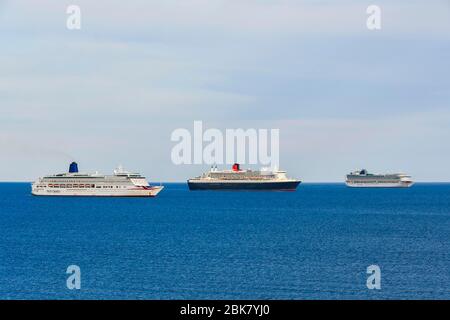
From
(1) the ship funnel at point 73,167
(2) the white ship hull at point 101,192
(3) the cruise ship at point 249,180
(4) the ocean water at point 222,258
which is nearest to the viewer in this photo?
(4) the ocean water at point 222,258

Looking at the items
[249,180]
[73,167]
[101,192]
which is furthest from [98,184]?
[249,180]

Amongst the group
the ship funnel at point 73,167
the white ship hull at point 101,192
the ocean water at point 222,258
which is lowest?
the ocean water at point 222,258

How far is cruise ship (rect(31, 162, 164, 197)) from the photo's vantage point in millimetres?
145125

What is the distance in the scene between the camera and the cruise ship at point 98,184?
14512 cm

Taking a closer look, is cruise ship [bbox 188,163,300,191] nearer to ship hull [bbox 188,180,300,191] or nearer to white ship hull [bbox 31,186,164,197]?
ship hull [bbox 188,180,300,191]

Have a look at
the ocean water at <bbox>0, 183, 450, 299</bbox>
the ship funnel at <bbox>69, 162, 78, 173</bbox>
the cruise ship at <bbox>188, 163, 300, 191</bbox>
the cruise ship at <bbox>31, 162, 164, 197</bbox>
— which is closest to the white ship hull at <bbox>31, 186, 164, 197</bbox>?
the cruise ship at <bbox>31, 162, 164, 197</bbox>

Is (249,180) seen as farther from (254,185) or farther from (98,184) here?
(98,184)

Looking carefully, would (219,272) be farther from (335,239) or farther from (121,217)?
(121,217)

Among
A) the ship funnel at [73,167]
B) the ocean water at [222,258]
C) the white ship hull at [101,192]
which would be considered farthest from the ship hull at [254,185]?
the ocean water at [222,258]

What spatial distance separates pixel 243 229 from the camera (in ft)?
243

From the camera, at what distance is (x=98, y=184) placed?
477ft

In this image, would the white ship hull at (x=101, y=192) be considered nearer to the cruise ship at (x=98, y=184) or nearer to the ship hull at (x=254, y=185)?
the cruise ship at (x=98, y=184)
